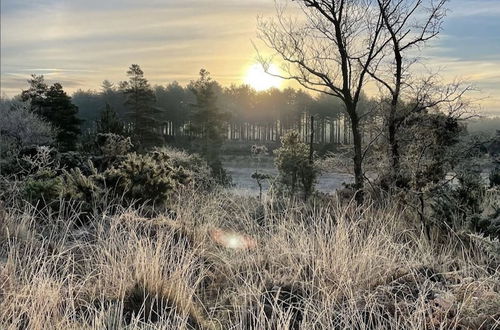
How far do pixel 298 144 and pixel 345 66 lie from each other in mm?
4026

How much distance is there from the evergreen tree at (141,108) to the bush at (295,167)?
63.0 ft

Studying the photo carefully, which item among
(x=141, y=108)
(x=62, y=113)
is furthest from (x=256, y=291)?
(x=141, y=108)

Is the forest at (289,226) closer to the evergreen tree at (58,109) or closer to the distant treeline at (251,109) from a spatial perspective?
the evergreen tree at (58,109)

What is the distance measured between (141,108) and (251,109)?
2773cm

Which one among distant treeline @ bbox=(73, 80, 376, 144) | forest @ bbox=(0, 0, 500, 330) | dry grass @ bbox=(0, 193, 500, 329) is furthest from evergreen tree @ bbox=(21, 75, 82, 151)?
dry grass @ bbox=(0, 193, 500, 329)

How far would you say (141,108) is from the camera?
3434 cm

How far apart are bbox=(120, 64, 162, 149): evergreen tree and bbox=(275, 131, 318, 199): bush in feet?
63.0

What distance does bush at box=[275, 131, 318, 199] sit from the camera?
1435 cm

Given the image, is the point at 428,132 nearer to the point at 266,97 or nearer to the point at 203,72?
the point at 203,72

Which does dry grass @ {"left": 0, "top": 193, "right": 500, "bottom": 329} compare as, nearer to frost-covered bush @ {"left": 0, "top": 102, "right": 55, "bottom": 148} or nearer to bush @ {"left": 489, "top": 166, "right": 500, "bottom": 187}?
bush @ {"left": 489, "top": 166, "right": 500, "bottom": 187}

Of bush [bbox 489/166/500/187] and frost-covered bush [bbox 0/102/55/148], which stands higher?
frost-covered bush [bbox 0/102/55/148]

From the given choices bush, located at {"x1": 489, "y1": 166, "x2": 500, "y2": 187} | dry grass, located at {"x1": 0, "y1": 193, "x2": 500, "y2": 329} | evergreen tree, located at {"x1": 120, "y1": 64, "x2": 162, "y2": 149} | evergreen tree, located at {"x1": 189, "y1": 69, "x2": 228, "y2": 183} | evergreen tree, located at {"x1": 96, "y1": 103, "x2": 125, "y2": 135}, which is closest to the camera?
dry grass, located at {"x1": 0, "y1": 193, "x2": 500, "y2": 329}

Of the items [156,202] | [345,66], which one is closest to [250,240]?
[156,202]

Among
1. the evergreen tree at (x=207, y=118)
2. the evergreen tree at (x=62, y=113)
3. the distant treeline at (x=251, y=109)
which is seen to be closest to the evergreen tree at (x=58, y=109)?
the evergreen tree at (x=62, y=113)
